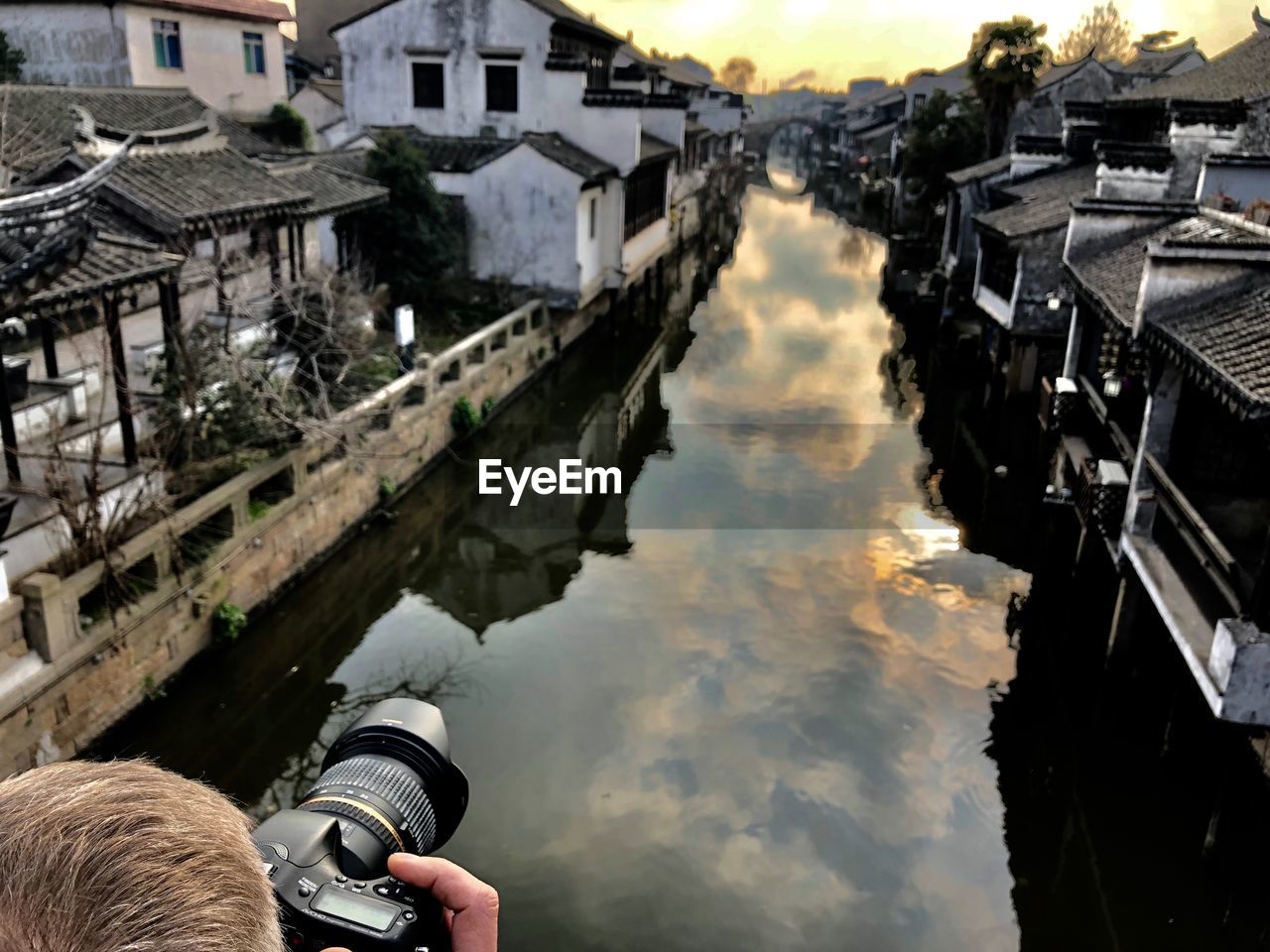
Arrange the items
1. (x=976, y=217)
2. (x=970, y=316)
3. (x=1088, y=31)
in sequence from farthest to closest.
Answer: (x=1088, y=31) < (x=970, y=316) < (x=976, y=217)

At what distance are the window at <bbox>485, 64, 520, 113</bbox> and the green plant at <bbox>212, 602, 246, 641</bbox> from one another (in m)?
16.2

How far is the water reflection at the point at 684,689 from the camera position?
763 cm

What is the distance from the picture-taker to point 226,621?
9.98 metres

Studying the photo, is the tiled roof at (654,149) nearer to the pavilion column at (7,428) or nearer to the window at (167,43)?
the window at (167,43)

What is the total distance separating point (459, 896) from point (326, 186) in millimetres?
14864

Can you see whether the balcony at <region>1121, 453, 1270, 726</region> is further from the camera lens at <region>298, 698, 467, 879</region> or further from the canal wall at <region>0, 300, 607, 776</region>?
the canal wall at <region>0, 300, 607, 776</region>

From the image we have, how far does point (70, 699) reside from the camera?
7.98 m

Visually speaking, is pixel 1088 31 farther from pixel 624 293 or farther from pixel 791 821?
pixel 791 821

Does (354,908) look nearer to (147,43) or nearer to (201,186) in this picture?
(201,186)

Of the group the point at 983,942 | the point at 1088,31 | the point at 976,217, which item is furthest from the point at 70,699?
A: the point at 1088,31

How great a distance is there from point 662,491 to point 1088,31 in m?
80.9

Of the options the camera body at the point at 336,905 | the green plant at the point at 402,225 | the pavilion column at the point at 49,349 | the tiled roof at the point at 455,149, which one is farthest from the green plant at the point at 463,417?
the camera body at the point at 336,905

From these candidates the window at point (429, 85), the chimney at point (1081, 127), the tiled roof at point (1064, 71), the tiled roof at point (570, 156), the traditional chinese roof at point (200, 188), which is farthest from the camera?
the tiled roof at point (1064, 71)

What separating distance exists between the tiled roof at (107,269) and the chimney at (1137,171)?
12.7 metres
